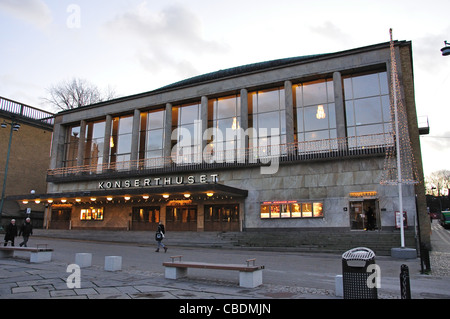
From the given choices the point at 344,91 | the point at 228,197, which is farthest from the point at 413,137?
the point at 228,197

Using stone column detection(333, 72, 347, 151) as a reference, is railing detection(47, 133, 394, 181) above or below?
below

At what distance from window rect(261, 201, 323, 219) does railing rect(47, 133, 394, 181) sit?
3.35 metres

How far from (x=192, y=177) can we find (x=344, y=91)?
14.9 m

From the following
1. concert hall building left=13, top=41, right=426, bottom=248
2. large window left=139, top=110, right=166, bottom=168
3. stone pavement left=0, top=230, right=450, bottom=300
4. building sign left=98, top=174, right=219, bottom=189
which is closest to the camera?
stone pavement left=0, top=230, right=450, bottom=300

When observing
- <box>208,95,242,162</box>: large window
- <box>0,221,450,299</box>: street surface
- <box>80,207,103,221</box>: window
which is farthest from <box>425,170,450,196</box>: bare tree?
<box>0,221,450,299</box>: street surface

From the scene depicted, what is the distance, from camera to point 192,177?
32031 mm

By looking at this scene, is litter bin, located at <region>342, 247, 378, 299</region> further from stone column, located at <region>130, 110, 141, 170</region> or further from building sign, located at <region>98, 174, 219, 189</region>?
stone column, located at <region>130, 110, 141, 170</region>

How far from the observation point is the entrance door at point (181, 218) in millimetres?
32062

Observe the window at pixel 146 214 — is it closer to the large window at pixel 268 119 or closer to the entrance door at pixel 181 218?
the entrance door at pixel 181 218

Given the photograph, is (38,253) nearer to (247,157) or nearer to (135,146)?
(247,157)

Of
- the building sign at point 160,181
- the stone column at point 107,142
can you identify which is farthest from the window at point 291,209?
the stone column at point 107,142

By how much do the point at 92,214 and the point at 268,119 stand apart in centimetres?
2079

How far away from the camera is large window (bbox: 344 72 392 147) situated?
91.5 feet

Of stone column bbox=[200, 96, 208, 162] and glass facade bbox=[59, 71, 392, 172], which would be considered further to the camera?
stone column bbox=[200, 96, 208, 162]
